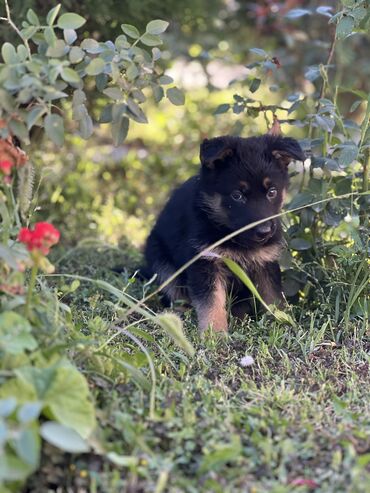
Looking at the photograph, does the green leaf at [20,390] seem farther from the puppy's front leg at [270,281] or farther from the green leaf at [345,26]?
the green leaf at [345,26]

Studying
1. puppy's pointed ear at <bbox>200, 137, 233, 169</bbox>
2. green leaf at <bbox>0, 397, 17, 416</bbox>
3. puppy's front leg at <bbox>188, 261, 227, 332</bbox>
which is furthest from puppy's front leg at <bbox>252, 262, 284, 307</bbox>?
green leaf at <bbox>0, 397, 17, 416</bbox>

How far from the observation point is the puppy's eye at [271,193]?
13.5ft

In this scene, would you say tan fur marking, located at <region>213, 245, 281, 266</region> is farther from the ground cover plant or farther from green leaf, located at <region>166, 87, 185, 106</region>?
green leaf, located at <region>166, 87, 185, 106</region>

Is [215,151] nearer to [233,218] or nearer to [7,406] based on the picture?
[233,218]

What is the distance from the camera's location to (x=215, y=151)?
155 inches

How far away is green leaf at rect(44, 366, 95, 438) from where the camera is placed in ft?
8.56

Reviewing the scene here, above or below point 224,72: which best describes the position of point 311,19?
above

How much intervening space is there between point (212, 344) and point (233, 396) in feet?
1.82

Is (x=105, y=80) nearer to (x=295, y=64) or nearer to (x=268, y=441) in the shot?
(x=268, y=441)

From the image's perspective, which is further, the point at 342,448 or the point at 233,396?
the point at 233,396

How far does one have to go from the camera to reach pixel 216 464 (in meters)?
2.63

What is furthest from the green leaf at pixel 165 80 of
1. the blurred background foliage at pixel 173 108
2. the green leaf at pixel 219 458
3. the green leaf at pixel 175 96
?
the green leaf at pixel 219 458

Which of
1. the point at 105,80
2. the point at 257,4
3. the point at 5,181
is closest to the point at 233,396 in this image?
the point at 5,181

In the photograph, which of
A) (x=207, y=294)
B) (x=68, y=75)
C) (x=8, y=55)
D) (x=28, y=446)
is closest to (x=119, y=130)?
(x=68, y=75)
